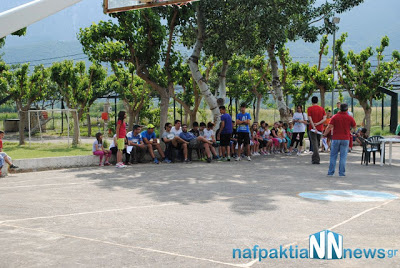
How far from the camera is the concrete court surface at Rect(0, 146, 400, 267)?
5.02 m

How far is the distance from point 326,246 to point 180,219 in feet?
7.07

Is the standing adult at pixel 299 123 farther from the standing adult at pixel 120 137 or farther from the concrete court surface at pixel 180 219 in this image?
the standing adult at pixel 120 137

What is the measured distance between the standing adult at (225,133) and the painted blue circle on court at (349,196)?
6940 millimetres

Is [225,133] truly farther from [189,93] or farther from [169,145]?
[189,93]

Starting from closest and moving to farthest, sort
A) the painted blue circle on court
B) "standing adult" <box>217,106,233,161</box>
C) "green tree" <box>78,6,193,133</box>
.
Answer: the painted blue circle on court < "standing adult" <box>217,106,233,161</box> < "green tree" <box>78,6,193,133</box>

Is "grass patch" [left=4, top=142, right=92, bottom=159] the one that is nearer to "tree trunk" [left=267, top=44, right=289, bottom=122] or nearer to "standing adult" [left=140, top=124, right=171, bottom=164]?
"standing adult" [left=140, top=124, right=171, bottom=164]

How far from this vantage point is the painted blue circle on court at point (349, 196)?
8.26 metres

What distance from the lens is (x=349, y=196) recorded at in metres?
8.59

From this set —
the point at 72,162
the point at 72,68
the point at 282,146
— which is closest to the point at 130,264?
the point at 72,162

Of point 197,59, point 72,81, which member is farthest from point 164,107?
point 72,81

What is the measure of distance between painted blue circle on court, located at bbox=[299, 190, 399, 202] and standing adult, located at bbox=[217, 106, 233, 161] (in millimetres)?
6940

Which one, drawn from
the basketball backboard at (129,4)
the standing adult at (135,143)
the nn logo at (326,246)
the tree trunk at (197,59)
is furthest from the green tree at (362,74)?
the nn logo at (326,246)

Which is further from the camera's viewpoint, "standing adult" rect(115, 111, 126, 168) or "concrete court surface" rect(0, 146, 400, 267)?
"standing adult" rect(115, 111, 126, 168)

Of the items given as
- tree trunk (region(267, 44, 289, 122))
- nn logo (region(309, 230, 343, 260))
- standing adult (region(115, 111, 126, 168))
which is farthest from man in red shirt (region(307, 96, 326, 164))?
nn logo (region(309, 230, 343, 260))
